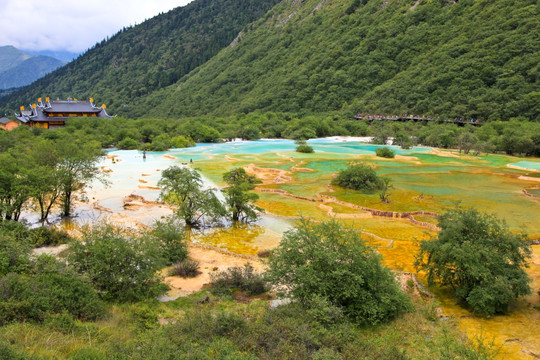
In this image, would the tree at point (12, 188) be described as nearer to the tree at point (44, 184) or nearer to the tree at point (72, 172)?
the tree at point (44, 184)

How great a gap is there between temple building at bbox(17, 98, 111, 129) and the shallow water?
22.4 m

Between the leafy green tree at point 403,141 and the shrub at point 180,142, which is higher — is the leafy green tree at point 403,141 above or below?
above

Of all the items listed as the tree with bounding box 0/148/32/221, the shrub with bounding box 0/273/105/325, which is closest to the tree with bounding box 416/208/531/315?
the shrub with bounding box 0/273/105/325

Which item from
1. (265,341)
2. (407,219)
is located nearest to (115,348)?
(265,341)

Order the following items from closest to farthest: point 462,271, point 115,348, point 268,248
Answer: point 115,348 < point 462,271 < point 268,248

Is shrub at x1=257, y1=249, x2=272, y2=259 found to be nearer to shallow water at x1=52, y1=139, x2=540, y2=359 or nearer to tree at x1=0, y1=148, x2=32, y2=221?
shallow water at x1=52, y1=139, x2=540, y2=359

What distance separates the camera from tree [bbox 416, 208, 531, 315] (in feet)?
33.4

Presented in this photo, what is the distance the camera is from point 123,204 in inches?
887

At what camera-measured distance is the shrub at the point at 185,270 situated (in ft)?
41.8

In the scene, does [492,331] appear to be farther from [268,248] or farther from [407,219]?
[407,219]

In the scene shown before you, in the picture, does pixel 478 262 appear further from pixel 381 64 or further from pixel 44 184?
pixel 381 64

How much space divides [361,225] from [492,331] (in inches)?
430

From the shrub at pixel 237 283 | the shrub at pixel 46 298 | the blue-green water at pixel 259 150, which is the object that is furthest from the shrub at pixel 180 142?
the shrub at pixel 46 298

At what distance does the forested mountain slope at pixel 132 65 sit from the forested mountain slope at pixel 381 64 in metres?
14.6
